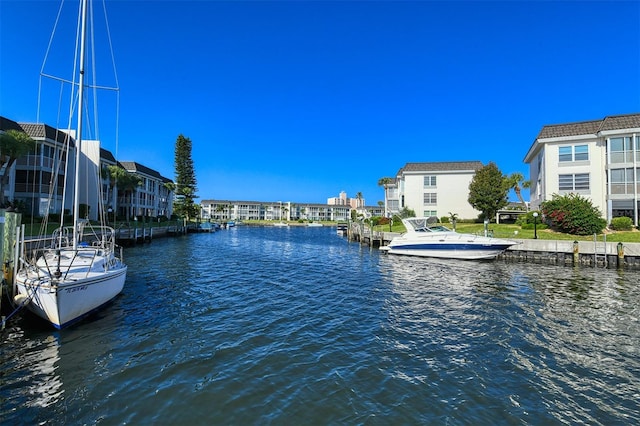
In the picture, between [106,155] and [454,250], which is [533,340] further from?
[106,155]

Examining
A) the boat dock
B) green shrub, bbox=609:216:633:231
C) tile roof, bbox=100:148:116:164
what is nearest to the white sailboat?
the boat dock

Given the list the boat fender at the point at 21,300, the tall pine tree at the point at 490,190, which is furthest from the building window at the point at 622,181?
the boat fender at the point at 21,300

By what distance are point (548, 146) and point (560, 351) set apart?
117 feet

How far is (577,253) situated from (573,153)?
15.7 meters

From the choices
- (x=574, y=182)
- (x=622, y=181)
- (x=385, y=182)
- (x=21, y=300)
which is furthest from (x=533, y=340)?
(x=385, y=182)

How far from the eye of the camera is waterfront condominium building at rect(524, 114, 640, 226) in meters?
31.7

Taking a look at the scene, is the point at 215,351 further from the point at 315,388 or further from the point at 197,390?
the point at 315,388

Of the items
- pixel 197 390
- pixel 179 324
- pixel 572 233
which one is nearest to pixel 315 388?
pixel 197 390

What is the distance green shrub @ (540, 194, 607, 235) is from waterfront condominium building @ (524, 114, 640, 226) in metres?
4.51

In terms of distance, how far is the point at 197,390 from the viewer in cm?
660

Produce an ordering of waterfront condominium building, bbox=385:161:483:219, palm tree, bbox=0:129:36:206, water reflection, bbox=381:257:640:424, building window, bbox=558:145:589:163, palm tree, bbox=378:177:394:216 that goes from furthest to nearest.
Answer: palm tree, bbox=378:177:394:216 → waterfront condominium building, bbox=385:161:483:219 → building window, bbox=558:145:589:163 → palm tree, bbox=0:129:36:206 → water reflection, bbox=381:257:640:424

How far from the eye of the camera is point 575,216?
96.2 ft

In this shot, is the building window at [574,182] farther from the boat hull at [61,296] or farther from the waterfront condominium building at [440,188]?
the boat hull at [61,296]

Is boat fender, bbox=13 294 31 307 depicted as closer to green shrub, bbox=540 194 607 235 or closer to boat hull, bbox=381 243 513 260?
boat hull, bbox=381 243 513 260
